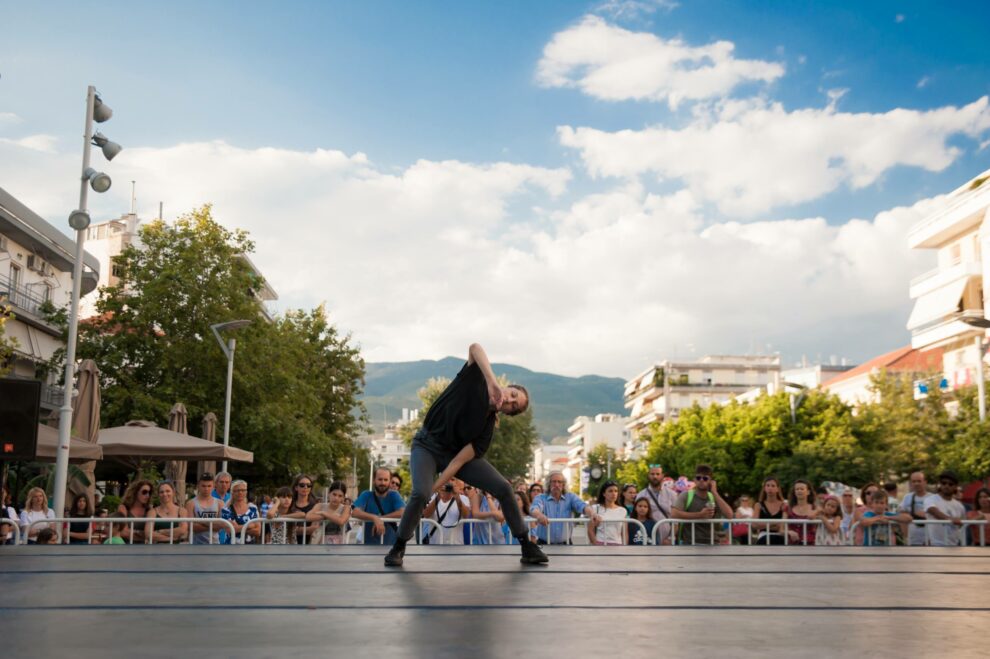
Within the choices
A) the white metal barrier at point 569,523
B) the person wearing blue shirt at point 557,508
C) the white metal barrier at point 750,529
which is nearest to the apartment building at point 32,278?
the person wearing blue shirt at point 557,508

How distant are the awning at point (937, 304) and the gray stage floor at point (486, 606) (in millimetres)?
48278

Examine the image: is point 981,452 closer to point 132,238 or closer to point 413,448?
point 413,448

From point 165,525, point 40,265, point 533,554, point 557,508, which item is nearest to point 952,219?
point 40,265

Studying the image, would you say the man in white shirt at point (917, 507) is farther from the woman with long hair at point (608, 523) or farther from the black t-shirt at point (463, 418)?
the black t-shirt at point (463, 418)

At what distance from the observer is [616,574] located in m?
7.08

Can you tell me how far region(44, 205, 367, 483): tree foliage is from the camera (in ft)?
112

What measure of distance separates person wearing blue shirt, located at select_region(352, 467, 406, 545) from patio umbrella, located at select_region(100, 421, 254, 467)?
6.60 meters

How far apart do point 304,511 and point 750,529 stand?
17.1 feet

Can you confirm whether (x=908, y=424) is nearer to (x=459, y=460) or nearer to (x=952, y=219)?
(x=952, y=219)

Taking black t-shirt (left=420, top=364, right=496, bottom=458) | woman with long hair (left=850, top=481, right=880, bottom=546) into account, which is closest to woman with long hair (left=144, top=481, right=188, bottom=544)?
black t-shirt (left=420, top=364, right=496, bottom=458)

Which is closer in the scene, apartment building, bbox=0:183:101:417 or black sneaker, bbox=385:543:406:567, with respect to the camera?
black sneaker, bbox=385:543:406:567

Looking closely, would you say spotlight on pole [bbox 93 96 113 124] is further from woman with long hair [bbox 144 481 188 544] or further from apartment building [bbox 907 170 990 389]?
apartment building [bbox 907 170 990 389]

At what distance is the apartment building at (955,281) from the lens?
170 ft

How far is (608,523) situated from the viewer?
12.3m
